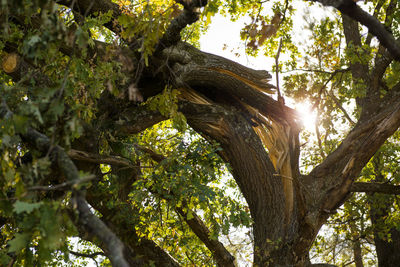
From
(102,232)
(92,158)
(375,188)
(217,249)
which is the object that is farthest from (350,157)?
(102,232)

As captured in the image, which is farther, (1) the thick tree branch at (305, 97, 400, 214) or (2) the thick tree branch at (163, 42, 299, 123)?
(2) the thick tree branch at (163, 42, 299, 123)

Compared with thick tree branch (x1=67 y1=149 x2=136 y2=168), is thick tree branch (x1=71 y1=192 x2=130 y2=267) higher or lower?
lower

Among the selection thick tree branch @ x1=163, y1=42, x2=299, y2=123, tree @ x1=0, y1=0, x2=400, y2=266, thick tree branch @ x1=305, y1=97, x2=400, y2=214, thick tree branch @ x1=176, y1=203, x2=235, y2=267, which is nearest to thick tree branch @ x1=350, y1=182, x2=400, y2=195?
tree @ x1=0, y1=0, x2=400, y2=266

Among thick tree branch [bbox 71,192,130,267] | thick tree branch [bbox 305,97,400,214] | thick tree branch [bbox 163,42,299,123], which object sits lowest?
thick tree branch [bbox 71,192,130,267]

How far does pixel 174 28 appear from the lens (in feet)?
15.3

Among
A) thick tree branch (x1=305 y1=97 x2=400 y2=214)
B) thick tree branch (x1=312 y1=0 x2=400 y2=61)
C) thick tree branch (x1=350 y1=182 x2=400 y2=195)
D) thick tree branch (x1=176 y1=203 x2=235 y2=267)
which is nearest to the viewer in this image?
thick tree branch (x1=312 y1=0 x2=400 y2=61)

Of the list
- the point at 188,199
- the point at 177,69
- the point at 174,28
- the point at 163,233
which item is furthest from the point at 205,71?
the point at 163,233

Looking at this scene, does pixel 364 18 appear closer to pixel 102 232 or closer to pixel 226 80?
pixel 102 232

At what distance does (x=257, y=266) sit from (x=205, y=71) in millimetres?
2526

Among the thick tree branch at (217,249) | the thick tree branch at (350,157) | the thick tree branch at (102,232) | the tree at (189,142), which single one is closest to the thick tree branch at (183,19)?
the tree at (189,142)

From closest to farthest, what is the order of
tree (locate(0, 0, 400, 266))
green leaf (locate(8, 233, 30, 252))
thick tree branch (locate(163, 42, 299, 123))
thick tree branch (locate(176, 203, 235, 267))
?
green leaf (locate(8, 233, 30, 252)) → tree (locate(0, 0, 400, 266)) → thick tree branch (locate(163, 42, 299, 123)) → thick tree branch (locate(176, 203, 235, 267))

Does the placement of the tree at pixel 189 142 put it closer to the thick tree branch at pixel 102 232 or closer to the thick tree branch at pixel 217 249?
the thick tree branch at pixel 217 249

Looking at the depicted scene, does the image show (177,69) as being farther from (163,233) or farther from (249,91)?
(163,233)

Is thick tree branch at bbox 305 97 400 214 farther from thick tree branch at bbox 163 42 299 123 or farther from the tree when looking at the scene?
thick tree branch at bbox 163 42 299 123
